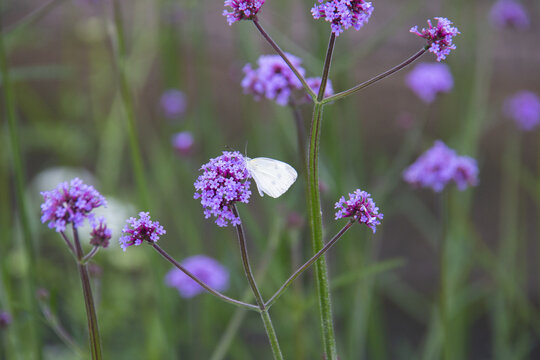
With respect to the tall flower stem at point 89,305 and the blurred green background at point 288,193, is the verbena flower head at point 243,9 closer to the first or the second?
the tall flower stem at point 89,305

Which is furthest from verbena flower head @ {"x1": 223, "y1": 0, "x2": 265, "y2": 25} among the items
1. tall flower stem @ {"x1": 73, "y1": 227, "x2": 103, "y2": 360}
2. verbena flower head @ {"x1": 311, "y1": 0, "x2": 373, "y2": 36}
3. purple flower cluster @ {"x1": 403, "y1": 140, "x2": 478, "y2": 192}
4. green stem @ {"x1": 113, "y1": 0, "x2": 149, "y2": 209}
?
purple flower cluster @ {"x1": 403, "y1": 140, "x2": 478, "y2": 192}

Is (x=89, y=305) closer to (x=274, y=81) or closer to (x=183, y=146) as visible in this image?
(x=274, y=81)

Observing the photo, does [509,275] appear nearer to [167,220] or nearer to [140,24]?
[167,220]

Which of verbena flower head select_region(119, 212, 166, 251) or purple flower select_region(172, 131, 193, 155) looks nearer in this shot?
verbena flower head select_region(119, 212, 166, 251)

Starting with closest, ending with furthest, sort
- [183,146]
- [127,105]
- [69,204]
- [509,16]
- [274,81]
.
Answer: [69,204]
[274,81]
[127,105]
[183,146]
[509,16]

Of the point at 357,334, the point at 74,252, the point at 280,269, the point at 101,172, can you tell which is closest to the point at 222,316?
the point at 280,269

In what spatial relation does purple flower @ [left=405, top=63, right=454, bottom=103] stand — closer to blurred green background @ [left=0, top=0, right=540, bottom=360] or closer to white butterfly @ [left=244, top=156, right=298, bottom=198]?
blurred green background @ [left=0, top=0, right=540, bottom=360]

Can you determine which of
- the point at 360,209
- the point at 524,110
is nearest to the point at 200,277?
the point at 360,209
